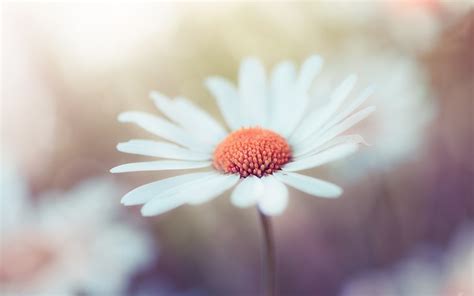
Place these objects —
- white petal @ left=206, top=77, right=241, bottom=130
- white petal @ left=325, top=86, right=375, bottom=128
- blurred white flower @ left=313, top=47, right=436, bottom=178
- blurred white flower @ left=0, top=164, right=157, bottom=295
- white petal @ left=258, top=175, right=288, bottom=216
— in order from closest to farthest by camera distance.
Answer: white petal @ left=258, top=175, right=288, bottom=216 → white petal @ left=325, top=86, right=375, bottom=128 → white petal @ left=206, top=77, right=241, bottom=130 → blurred white flower @ left=0, top=164, right=157, bottom=295 → blurred white flower @ left=313, top=47, right=436, bottom=178

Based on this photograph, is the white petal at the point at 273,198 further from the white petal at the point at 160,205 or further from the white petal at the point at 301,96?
the white petal at the point at 301,96

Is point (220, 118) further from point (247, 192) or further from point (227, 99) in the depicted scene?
point (247, 192)

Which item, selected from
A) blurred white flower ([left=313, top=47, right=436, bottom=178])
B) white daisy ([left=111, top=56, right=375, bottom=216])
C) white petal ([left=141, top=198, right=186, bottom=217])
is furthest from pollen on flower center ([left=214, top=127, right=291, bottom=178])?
blurred white flower ([left=313, top=47, right=436, bottom=178])

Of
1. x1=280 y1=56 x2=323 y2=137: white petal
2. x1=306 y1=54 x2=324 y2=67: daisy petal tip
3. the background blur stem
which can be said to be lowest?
the background blur stem

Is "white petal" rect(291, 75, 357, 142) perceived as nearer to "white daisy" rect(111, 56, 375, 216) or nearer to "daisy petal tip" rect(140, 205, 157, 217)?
"white daisy" rect(111, 56, 375, 216)

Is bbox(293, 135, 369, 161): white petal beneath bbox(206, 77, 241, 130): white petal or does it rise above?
beneath

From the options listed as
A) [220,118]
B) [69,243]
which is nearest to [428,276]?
[69,243]

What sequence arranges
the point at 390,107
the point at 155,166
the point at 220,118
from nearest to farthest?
the point at 155,166, the point at 390,107, the point at 220,118
